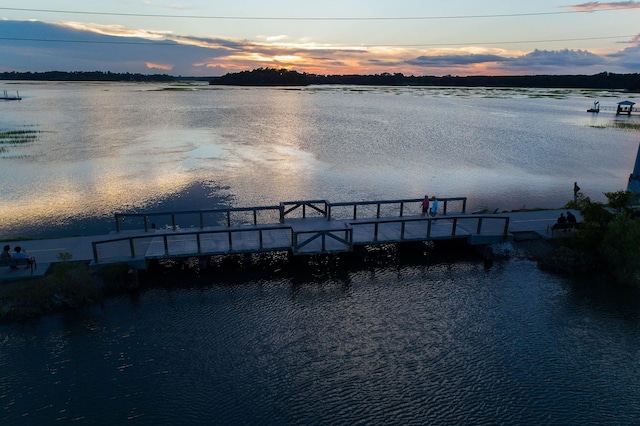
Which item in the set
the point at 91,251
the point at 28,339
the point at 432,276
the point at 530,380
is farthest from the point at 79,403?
the point at 432,276

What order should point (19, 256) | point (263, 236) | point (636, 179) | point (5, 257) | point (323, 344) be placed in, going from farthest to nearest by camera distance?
point (636, 179) < point (263, 236) < point (19, 256) < point (5, 257) < point (323, 344)

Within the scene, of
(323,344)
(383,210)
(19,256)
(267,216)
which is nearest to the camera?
(323,344)

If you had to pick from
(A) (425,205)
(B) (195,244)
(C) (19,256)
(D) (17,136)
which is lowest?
(B) (195,244)

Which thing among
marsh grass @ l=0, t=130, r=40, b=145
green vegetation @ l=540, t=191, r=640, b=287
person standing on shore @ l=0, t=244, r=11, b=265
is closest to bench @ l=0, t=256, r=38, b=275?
person standing on shore @ l=0, t=244, r=11, b=265

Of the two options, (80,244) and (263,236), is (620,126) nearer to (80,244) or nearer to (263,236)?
(263,236)

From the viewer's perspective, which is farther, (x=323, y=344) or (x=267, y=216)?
(x=267, y=216)

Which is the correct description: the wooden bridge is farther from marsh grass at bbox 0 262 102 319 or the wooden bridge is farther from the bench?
the bench

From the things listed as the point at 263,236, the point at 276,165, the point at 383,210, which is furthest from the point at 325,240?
the point at 276,165
